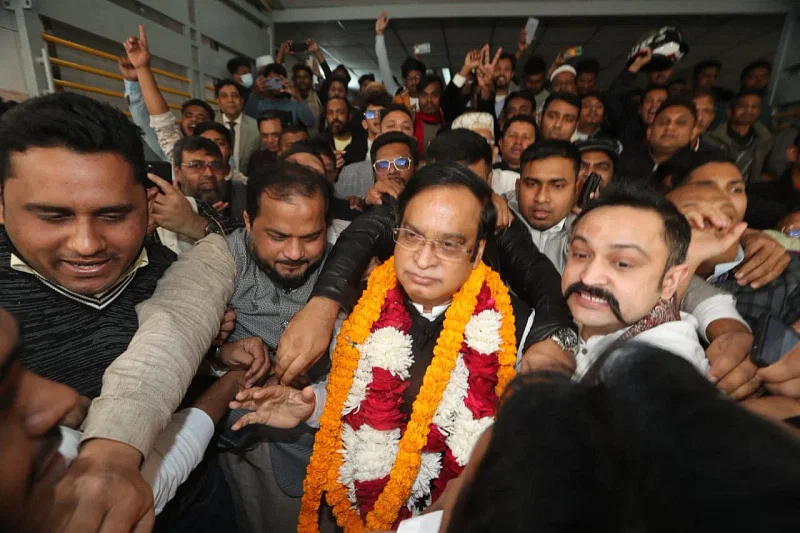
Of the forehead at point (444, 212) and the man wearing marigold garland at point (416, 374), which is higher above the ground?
the forehead at point (444, 212)

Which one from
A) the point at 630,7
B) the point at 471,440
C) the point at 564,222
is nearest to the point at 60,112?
the point at 471,440

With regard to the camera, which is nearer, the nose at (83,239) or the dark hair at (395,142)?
the nose at (83,239)

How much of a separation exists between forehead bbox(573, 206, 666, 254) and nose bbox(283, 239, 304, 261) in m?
1.12

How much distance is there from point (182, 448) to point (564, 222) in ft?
7.14

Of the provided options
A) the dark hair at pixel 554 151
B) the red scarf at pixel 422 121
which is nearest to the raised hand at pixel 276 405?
the dark hair at pixel 554 151

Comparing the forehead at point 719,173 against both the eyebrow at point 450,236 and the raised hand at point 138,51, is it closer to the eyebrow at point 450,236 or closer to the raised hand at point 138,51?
the eyebrow at point 450,236

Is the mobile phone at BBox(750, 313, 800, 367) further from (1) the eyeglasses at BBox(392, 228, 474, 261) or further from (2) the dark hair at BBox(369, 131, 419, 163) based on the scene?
(2) the dark hair at BBox(369, 131, 419, 163)

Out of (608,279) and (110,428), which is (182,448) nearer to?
(110,428)

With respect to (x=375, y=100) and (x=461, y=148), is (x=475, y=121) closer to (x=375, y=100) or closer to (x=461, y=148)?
(x=461, y=148)

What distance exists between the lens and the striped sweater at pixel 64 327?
1154 millimetres

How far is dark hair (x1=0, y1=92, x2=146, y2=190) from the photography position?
1.07m

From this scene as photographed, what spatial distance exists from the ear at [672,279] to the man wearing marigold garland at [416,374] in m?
0.53

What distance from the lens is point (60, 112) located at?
1.10 metres

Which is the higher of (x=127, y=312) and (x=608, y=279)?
(x=608, y=279)
